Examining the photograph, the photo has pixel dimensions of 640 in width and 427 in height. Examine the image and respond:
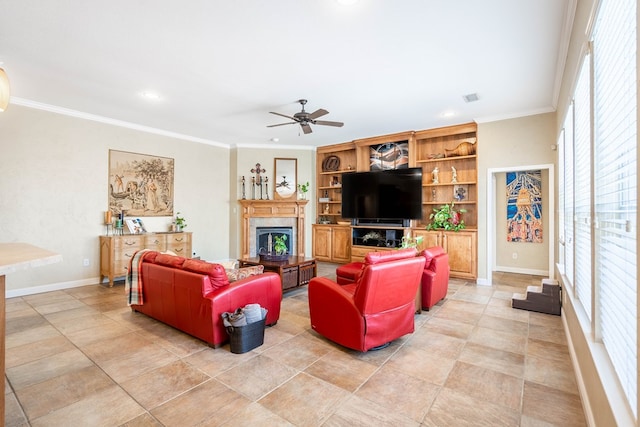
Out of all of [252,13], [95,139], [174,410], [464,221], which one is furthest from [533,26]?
[95,139]

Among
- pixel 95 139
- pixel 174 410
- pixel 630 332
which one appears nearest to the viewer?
pixel 630 332

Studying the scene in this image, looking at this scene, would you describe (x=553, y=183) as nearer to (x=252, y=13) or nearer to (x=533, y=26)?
(x=533, y=26)

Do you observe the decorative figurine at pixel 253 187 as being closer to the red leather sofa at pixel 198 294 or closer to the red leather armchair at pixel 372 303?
the red leather sofa at pixel 198 294

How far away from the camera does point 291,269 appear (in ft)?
14.9

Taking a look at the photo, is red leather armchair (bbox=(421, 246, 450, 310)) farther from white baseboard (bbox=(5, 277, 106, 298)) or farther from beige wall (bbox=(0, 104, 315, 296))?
white baseboard (bbox=(5, 277, 106, 298))

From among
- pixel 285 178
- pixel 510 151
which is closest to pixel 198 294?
pixel 285 178

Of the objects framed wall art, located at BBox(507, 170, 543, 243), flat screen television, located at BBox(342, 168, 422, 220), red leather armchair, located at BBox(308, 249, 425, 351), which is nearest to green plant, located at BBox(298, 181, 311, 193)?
flat screen television, located at BBox(342, 168, 422, 220)

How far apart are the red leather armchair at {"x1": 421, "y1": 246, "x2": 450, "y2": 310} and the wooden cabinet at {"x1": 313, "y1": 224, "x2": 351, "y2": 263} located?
299cm

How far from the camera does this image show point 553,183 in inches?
183

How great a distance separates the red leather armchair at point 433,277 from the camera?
3856 millimetres

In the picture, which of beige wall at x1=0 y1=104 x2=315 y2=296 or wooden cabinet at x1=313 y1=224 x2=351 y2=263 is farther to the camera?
wooden cabinet at x1=313 y1=224 x2=351 y2=263

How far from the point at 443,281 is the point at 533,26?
2995 millimetres

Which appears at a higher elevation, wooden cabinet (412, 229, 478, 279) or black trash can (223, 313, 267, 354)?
wooden cabinet (412, 229, 478, 279)

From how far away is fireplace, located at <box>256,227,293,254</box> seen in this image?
726cm
